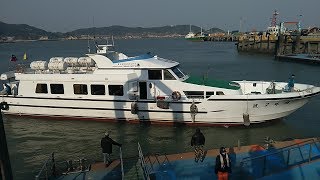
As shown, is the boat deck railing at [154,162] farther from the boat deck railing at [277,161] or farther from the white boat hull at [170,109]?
the white boat hull at [170,109]

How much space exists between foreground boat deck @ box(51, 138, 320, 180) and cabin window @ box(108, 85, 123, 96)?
6962mm

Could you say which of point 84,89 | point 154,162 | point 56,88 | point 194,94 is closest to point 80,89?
point 84,89

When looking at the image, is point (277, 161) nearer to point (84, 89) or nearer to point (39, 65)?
point (84, 89)

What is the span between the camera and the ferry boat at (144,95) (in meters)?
16.0

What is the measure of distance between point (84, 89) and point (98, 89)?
2.79 feet

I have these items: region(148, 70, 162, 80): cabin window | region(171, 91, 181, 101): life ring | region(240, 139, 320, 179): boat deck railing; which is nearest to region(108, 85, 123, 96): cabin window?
region(148, 70, 162, 80): cabin window

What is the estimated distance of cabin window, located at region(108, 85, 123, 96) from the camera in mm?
17217

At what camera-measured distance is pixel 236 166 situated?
9797 mm

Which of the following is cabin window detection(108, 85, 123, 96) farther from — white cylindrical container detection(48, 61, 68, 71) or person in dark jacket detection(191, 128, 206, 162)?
person in dark jacket detection(191, 128, 206, 162)

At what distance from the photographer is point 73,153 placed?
48.4 ft

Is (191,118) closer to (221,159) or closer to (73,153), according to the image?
(73,153)

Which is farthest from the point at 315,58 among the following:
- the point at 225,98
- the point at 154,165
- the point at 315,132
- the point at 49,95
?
the point at 154,165

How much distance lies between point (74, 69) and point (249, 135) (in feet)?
33.6

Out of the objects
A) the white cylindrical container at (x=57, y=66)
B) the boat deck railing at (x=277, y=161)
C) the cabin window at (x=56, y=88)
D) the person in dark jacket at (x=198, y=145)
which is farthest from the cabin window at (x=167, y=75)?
the boat deck railing at (x=277, y=161)
